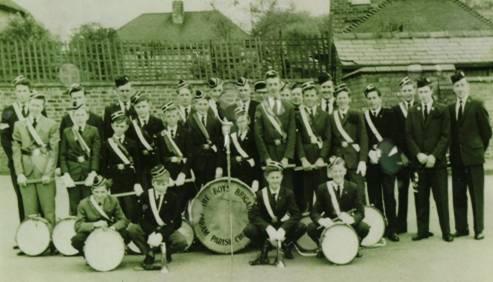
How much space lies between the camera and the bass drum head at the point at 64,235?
6.63 metres

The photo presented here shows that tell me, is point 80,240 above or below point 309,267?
above

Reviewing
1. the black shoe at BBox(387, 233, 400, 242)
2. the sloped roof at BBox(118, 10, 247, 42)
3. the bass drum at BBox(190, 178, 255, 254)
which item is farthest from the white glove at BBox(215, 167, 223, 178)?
the sloped roof at BBox(118, 10, 247, 42)

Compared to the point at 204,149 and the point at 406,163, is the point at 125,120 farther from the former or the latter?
the point at 406,163

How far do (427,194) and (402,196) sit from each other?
33 cm

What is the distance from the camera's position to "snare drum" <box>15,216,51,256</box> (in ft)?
22.0

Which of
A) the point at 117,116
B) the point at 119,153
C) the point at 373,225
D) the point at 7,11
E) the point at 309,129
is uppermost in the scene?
the point at 7,11

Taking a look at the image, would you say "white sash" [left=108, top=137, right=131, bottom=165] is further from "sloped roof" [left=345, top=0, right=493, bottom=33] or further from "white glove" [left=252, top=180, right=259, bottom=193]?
"sloped roof" [left=345, top=0, right=493, bottom=33]

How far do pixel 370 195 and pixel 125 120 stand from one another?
3.14 metres

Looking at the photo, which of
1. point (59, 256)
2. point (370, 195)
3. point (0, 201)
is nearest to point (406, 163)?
point (370, 195)

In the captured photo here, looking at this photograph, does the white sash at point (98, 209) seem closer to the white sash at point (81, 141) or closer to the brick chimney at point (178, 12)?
the white sash at point (81, 141)

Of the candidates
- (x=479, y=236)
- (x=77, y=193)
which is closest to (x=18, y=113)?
(x=77, y=193)

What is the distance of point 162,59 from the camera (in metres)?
14.5

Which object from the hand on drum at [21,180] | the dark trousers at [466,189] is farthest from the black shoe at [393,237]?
the hand on drum at [21,180]

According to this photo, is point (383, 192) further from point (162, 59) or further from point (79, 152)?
point (162, 59)
